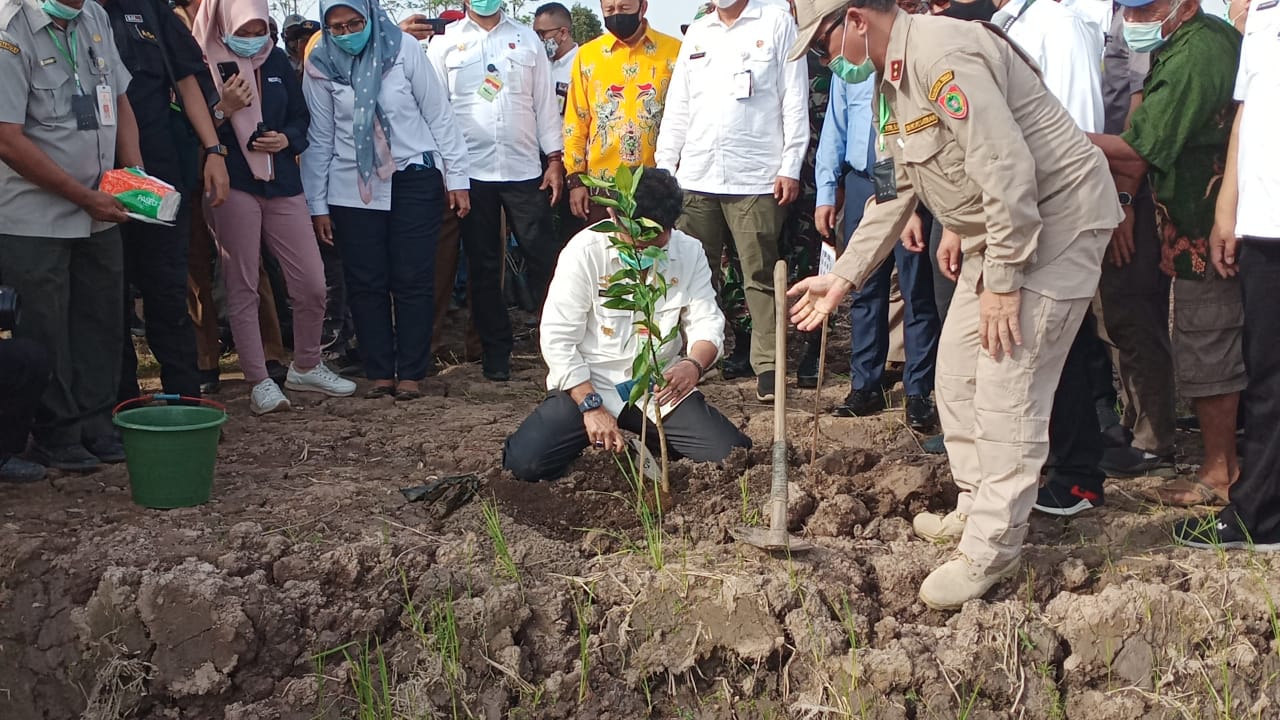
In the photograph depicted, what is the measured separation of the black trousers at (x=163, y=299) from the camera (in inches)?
187

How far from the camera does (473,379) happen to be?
6246 millimetres

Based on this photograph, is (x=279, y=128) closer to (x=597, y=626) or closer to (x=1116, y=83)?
(x=597, y=626)

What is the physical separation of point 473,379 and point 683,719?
11.3ft

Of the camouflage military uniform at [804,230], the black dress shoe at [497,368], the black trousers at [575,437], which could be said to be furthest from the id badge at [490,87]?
the black trousers at [575,437]

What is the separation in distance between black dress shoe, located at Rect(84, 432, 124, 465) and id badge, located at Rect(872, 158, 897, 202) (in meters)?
3.09

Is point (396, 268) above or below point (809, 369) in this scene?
above

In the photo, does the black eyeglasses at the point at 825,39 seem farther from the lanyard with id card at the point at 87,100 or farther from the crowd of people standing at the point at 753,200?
the lanyard with id card at the point at 87,100

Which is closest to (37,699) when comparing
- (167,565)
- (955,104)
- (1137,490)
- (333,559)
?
(167,565)

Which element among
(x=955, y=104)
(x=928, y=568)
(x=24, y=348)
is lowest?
(x=928, y=568)

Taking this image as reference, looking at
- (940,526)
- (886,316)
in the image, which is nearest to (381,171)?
(886,316)

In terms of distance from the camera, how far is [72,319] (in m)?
4.30

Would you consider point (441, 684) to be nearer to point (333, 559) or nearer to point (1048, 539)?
point (333, 559)

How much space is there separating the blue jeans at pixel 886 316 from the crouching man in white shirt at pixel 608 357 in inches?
45.1

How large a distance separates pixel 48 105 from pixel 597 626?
9.16 feet
